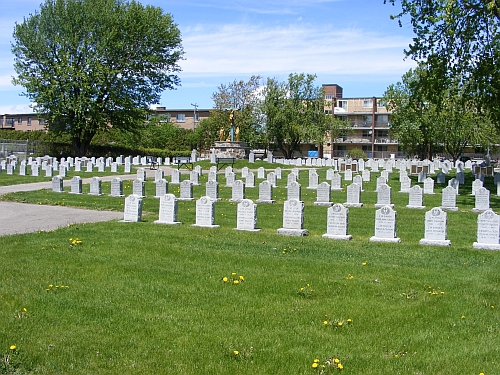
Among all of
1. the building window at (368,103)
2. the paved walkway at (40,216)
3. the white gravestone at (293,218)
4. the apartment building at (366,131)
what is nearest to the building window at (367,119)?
the apartment building at (366,131)

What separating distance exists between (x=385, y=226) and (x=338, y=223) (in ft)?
3.40

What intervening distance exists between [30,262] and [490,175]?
32.2m

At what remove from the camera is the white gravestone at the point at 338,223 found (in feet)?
42.7

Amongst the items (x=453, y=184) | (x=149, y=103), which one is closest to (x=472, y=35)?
(x=453, y=184)

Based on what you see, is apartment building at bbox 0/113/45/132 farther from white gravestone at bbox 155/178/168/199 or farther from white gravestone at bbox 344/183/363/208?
white gravestone at bbox 344/183/363/208

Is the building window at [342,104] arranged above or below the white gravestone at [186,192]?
above

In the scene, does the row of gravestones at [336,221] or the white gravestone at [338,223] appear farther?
the white gravestone at [338,223]

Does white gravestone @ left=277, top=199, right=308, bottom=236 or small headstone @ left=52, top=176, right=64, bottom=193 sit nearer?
white gravestone @ left=277, top=199, right=308, bottom=236

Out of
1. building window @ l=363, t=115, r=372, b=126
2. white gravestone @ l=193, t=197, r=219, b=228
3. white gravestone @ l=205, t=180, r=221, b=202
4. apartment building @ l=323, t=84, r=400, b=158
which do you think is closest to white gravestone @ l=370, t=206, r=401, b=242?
white gravestone @ l=193, t=197, r=219, b=228

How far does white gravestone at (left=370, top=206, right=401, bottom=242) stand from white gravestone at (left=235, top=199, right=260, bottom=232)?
2858mm

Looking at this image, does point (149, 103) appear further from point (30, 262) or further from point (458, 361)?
point (458, 361)

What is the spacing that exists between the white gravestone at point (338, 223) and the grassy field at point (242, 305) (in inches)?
21.0

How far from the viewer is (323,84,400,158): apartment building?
91.8m

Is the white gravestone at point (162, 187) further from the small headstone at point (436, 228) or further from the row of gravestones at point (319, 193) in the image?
the small headstone at point (436, 228)
